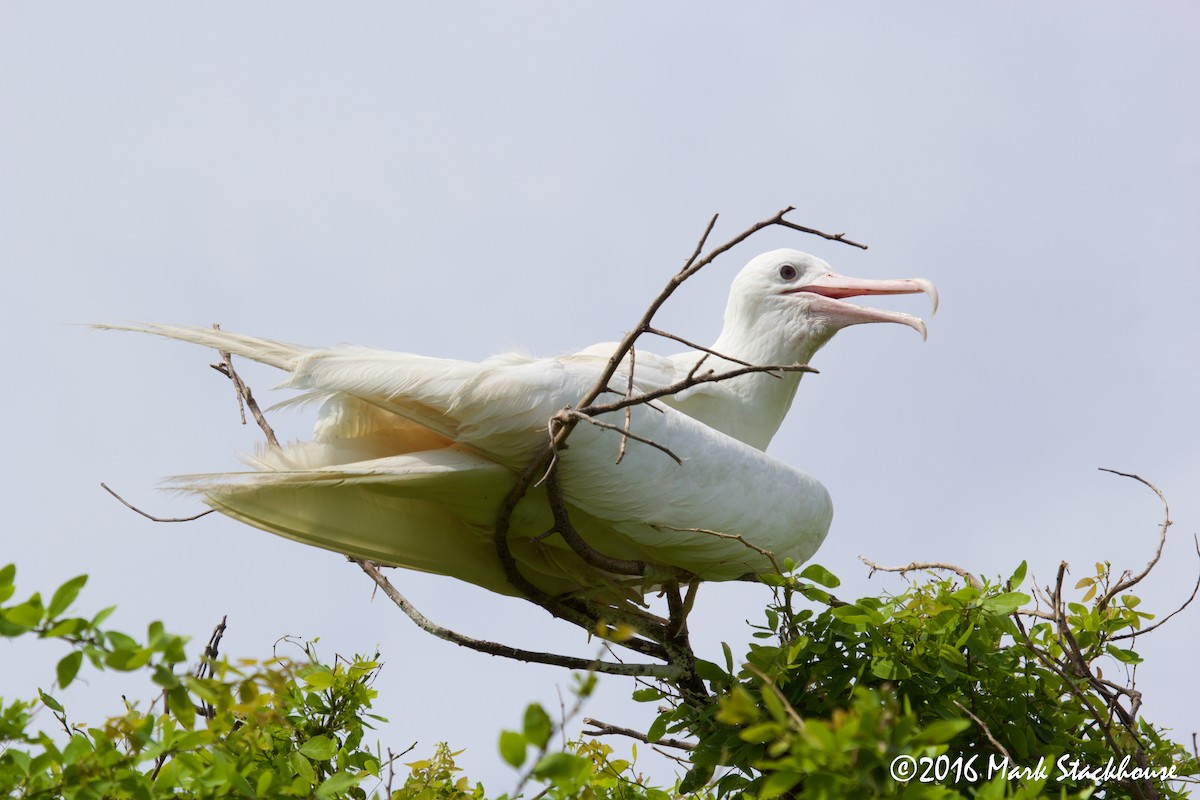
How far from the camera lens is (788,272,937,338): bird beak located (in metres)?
4.58

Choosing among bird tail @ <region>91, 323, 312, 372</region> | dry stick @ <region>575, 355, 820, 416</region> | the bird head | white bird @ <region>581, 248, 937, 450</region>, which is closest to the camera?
dry stick @ <region>575, 355, 820, 416</region>

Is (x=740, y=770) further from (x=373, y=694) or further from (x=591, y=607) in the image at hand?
(x=373, y=694)

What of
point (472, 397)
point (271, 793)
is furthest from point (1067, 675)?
point (271, 793)

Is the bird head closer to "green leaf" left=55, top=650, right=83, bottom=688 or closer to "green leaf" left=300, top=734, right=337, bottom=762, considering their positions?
"green leaf" left=300, top=734, right=337, bottom=762

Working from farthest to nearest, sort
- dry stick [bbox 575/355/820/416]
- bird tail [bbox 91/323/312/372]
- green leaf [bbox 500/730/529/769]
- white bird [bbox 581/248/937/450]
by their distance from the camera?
white bird [bbox 581/248/937/450]
bird tail [bbox 91/323/312/372]
dry stick [bbox 575/355/820/416]
green leaf [bbox 500/730/529/769]

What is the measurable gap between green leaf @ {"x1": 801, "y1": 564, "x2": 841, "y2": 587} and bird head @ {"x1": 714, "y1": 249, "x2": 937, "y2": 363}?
1285mm

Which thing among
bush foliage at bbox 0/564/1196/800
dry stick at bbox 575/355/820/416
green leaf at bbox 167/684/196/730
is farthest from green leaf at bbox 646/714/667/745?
green leaf at bbox 167/684/196/730

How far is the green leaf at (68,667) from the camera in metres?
2.09

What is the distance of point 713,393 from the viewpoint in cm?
441

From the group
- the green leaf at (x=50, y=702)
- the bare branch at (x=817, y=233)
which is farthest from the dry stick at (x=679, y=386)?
the green leaf at (x=50, y=702)

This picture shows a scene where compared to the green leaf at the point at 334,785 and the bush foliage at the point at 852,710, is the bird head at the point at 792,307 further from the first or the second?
the green leaf at the point at 334,785

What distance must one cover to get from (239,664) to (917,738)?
1.22 m

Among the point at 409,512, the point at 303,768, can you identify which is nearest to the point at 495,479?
the point at 409,512

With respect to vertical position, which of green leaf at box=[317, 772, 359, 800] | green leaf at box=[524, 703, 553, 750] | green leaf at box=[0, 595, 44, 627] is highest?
green leaf at box=[0, 595, 44, 627]
